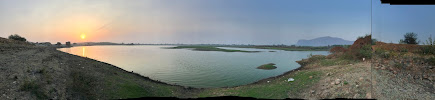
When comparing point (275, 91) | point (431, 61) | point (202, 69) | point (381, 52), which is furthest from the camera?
point (202, 69)

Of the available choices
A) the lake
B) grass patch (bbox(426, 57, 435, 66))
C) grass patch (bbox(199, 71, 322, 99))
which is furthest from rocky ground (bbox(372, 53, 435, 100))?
the lake

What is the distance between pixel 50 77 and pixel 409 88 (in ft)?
29.7

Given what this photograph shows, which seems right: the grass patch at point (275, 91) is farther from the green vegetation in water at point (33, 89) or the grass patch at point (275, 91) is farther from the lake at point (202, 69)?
the green vegetation in water at point (33, 89)

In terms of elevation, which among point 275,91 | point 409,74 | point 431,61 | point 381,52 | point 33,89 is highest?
point 381,52

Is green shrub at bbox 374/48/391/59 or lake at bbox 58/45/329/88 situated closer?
green shrub at bbox 374/48/391/59

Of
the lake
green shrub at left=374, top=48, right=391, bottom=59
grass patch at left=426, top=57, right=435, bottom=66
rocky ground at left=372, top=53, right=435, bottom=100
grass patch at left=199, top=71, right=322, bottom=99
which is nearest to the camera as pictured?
green shrub at left=374, top=48, right=391, bottom=59

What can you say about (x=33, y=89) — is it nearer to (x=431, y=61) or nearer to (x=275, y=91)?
(x=275, y=91)

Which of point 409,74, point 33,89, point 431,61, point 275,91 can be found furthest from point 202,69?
point 431,61

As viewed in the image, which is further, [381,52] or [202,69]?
[202,69]

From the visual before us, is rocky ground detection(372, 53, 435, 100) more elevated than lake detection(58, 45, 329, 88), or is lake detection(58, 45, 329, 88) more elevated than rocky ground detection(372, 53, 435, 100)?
rocky ground detection(372, 53, 435, 100)

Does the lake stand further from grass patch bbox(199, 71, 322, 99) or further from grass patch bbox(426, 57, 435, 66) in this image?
grass patch bbox(426, 57, 435, 66)

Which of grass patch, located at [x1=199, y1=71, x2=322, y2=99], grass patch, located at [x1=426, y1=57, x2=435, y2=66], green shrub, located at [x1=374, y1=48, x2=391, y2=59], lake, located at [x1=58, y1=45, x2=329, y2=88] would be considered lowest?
lake, located at [x1=58, y1=45, x2=329, y2=88]

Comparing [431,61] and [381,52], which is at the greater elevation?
[381,52]

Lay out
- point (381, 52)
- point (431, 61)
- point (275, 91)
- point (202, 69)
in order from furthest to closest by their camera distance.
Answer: point (202, 69) < point (275, 91) < point (431, 61) < point (381, 52)
